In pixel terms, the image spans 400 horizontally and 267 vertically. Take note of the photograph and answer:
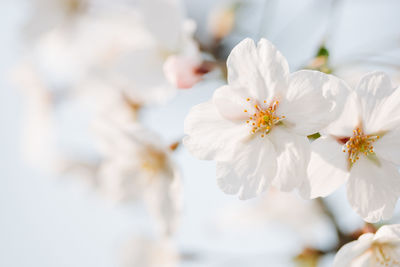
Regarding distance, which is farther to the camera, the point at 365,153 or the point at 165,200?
the point at 165,200

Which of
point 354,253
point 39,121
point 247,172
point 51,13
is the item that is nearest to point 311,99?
point 247,172

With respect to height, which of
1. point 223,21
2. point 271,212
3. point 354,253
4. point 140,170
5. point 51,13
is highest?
point 51,13

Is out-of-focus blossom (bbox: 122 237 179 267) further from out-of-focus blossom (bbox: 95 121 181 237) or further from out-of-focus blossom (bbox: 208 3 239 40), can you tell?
out-of-focus blossom (bbox: 208 3 239 40)

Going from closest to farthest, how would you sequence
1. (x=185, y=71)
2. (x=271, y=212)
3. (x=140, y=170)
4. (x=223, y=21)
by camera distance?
(x=185, y=71)
(x=140, y=170)
(x=223, y=21)
(x=271, y=212)

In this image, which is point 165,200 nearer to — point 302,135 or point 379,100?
point 302,135

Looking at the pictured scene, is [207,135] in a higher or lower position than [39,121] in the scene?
lower

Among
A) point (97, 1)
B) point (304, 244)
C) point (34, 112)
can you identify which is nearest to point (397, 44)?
point (304, 244)

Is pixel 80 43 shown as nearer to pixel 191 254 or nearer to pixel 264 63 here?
pixel 191 254
